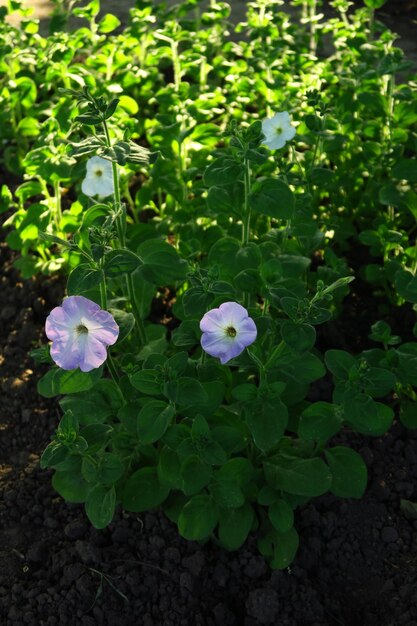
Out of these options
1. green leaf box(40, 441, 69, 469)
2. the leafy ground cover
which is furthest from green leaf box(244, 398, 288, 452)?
green leaf box(40, 441, 69, 469)

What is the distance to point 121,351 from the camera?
2891 mm

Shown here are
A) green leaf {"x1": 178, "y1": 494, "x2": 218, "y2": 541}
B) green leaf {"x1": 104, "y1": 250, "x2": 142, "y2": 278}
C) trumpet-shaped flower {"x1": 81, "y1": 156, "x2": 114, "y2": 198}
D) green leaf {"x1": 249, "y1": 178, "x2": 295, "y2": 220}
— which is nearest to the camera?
green leaf {"x1": 104, "y1": 250, "x2": 142, "y2": 278}

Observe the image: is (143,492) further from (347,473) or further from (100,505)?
(347,473)

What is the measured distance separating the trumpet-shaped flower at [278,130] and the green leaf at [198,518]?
1.24m

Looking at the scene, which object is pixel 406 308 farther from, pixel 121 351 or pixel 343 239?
pixel 121 351

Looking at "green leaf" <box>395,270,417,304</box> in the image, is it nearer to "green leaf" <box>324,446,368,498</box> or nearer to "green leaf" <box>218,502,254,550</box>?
"green leaf" <box>324,446,368,498</box>

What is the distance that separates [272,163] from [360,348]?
2.47 ft

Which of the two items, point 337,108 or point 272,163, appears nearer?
point 272,163

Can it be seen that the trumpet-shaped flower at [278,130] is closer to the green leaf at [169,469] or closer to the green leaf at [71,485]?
the green leaf at [169,469]

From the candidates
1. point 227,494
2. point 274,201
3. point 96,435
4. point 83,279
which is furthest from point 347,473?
point 83,279

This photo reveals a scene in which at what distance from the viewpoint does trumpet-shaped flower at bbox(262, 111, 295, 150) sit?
9.72 ft

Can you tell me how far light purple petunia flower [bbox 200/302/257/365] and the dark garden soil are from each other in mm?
693

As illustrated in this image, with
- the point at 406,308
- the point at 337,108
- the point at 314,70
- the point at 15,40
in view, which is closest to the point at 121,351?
the point at 406,308

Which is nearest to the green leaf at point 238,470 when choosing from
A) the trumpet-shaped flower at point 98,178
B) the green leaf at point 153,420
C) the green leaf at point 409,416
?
the green leaf at point 153,420
